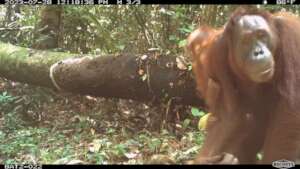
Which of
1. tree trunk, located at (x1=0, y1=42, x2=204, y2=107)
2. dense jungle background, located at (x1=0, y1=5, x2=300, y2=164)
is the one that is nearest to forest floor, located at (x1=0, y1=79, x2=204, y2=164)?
dense jungle background, located at (x1=0, y1=5, x2=300, y2=164)

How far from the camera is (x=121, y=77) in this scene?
516 cm

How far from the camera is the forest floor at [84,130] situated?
14.6 feet

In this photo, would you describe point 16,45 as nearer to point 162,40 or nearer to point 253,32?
point 162,40

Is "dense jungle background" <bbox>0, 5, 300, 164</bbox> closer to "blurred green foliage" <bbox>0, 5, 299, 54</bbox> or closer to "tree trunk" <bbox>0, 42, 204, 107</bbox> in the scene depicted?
"blurred green foliage" <bbox>0, 5, 299, 54</bbox>

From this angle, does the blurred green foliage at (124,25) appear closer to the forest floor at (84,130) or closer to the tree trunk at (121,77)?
the tree trunk at (121,77)

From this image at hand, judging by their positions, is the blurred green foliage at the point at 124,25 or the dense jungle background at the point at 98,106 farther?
the blurred green foliage at the point at 124,25

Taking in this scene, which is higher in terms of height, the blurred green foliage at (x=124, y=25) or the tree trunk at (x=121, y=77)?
the blurred green foliage at (x=124, y=25)

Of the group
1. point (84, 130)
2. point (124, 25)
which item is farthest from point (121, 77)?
point (124, 25)

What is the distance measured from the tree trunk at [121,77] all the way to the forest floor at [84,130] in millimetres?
219

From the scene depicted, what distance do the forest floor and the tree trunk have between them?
0.72ft

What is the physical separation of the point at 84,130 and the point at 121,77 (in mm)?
582

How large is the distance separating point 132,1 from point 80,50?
125cm

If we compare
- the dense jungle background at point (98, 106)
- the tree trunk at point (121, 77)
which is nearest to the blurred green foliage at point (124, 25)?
the dense jungle background at point (98, 106)

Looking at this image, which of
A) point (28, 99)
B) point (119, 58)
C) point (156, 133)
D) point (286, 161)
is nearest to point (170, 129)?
point (156, 133)
